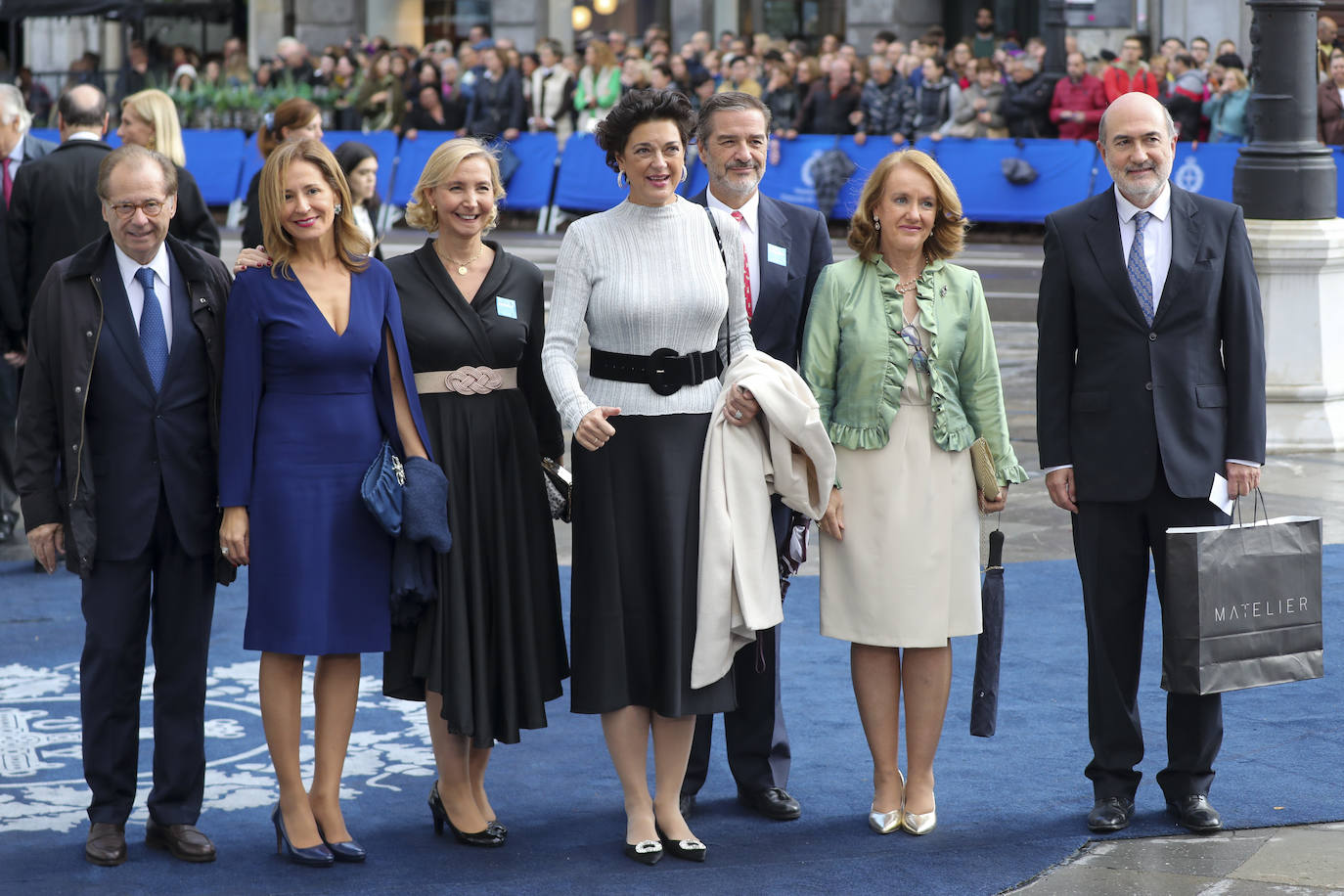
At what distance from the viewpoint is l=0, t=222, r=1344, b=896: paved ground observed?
4801 millimetres

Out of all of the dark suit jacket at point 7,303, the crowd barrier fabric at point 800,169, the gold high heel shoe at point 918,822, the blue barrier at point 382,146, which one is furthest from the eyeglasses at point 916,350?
the blue barrier at point 382,146

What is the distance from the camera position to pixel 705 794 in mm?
5703

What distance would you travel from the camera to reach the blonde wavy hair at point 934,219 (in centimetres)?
521

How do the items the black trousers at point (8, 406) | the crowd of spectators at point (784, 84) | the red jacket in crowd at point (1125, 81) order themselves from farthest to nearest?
the crowd of spectators at point (784, 84) → the red jacket in crowd at point (1125, 81) → the black trousers at point (8, 406)

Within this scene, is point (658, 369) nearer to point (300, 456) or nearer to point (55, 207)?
point (300, 456)

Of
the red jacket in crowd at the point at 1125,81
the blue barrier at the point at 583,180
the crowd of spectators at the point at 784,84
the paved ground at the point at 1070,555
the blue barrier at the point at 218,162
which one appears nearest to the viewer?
the paved ground at the point at 1070,555

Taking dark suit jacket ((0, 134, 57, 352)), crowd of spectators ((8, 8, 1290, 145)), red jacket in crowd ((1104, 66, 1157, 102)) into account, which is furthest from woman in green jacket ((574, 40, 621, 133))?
dark suit jacket ((0, 134, 57, 352))

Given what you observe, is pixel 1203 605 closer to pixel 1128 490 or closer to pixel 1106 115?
pixel 1128 490

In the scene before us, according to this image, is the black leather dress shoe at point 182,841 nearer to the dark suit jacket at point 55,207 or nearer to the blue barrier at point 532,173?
the dark suit jacket at point 55,207

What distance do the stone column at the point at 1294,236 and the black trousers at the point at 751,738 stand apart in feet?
19.5

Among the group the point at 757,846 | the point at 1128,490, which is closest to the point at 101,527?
the point at 757,846

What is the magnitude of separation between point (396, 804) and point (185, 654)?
0.85 meters

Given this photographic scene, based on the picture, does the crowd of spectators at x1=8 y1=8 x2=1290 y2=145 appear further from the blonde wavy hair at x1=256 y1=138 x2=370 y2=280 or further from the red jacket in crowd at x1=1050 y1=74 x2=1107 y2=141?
the blonde wavy hair at x1=256 y1=138 x2=370 y2=280

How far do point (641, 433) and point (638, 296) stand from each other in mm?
372
